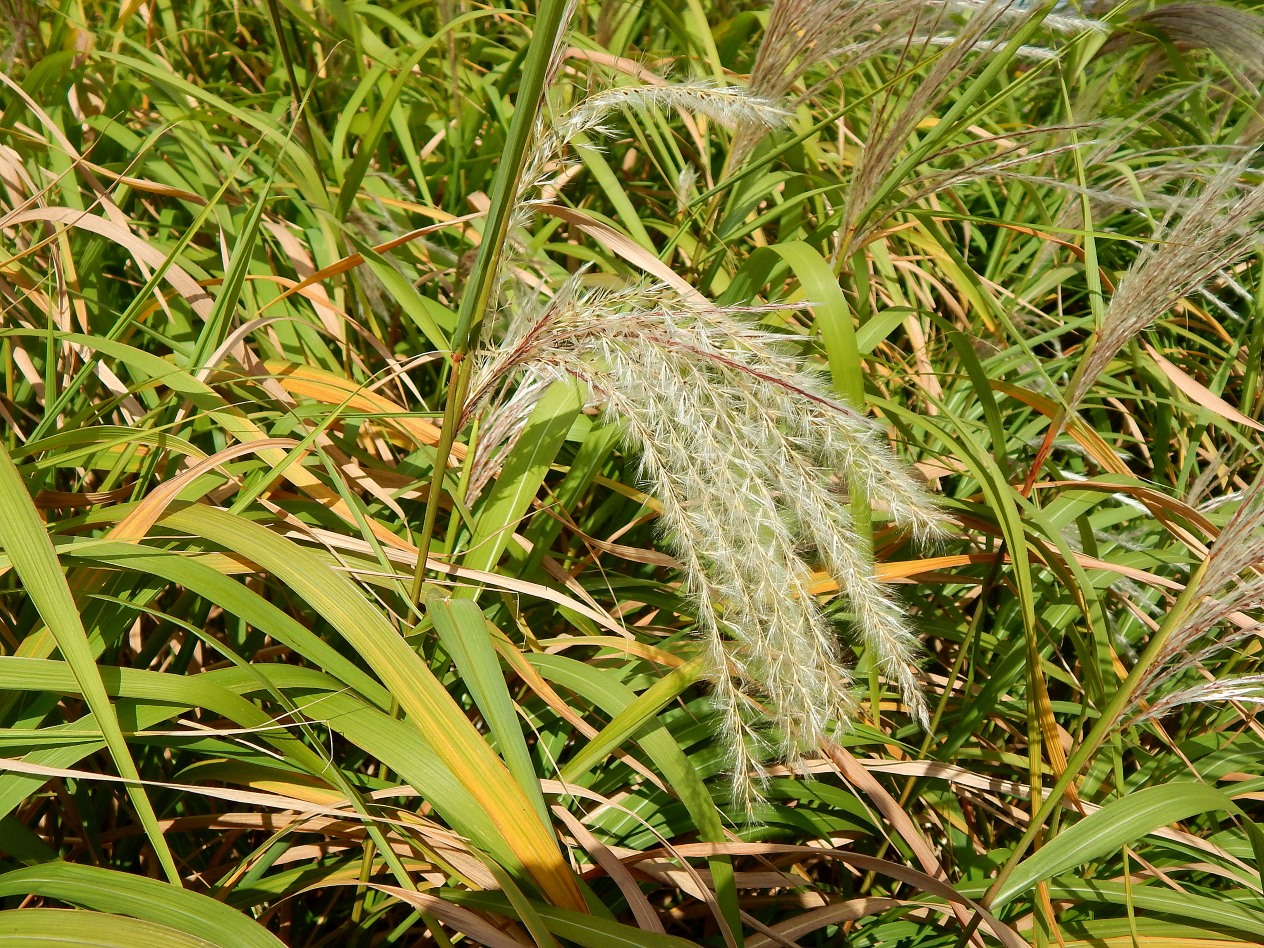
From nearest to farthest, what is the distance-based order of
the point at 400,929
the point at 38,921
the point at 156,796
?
the point at 38,921 < the point at 400,929 < the point at 156,796

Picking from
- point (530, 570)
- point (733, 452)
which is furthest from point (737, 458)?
point (530, 570)

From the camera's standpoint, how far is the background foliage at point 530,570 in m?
1.05

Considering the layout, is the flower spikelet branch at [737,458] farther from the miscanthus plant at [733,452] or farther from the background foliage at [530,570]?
the background foliage at [530,570]

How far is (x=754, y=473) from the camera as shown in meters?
0.93

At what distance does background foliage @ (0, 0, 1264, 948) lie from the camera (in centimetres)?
105

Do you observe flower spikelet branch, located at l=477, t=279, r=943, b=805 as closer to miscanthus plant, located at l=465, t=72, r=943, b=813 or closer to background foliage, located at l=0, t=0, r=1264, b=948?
miscanthus plant, located at l=465, t=72, r=943, b=813

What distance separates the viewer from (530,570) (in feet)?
4.87

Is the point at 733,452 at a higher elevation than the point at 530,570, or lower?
higher

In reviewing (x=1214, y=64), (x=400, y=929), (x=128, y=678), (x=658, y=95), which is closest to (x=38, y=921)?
(x=128, y=678)

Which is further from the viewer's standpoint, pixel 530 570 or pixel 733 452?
pixel 530 570

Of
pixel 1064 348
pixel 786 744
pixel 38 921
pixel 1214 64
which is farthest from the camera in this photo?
pixel 1214 64

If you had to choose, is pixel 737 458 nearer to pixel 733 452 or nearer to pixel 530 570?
pixel 733 452

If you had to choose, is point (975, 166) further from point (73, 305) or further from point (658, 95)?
point (73, 305)

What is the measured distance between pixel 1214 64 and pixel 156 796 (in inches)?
161
